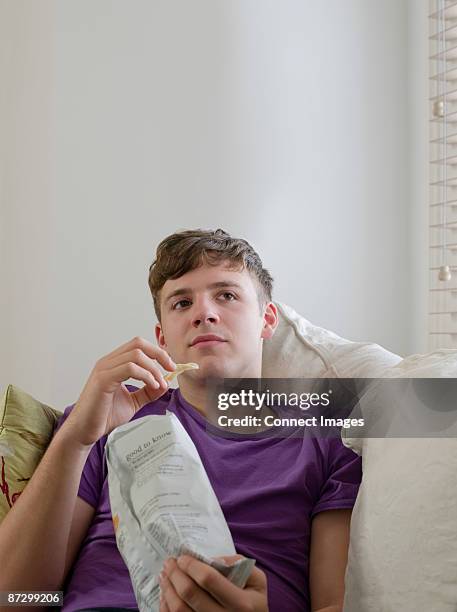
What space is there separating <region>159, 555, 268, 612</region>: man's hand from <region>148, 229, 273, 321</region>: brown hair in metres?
0.55

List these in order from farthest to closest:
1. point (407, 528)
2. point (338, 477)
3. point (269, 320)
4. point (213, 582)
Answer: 1. point (269, 320)
2. point (338, 477)
3. point (407, 528)
4. point (213, 582)

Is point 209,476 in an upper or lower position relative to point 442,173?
lower

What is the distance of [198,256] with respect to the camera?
3.99 feet

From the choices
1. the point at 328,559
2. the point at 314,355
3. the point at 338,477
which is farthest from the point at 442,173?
the point at 328,559

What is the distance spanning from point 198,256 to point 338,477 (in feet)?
Result: 1.32

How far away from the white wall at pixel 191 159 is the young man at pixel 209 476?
52 cm

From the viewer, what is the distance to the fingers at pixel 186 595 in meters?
0.75

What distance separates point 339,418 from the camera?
1.17 meters

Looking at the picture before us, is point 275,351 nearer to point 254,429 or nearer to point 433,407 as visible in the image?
point 254,429

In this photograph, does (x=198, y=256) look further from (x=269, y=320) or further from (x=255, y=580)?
(x=255, y=580)

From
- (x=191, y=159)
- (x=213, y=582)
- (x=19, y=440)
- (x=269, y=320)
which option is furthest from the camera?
(x=191, y=159)

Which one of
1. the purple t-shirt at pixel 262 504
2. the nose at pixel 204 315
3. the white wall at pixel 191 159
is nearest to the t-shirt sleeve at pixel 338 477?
the purple t-shirt at pixel 262 504

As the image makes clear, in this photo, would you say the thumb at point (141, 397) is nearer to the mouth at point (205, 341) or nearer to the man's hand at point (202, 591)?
the mouth at point (205, 341)

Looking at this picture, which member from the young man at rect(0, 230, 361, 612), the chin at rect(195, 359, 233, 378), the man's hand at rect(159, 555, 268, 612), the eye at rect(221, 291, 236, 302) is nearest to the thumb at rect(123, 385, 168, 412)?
the young man at rect(0, 230, 361, 612)
